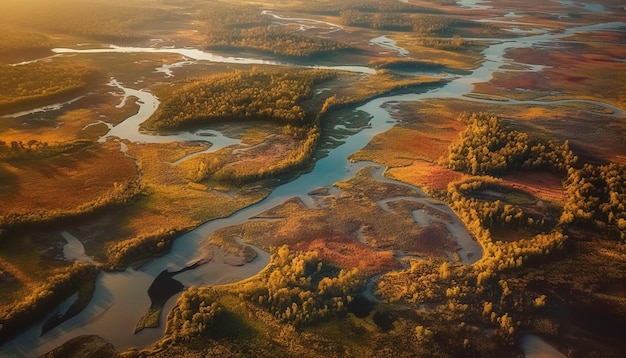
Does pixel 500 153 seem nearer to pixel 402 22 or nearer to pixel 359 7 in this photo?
pixel 402 22

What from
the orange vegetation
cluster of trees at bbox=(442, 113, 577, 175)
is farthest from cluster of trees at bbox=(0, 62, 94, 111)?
cluster of trees at bbox=(442, 113, 577, 175)

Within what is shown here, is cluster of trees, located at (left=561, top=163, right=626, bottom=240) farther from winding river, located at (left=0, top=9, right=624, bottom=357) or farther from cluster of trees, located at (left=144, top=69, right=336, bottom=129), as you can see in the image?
cluster of trees, located at (left=144, top=69, right=336, bottom=129)

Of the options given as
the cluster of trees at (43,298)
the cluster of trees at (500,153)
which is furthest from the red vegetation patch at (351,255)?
the cluster of trees at (500,153)

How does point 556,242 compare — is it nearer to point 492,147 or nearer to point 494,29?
point 492,147

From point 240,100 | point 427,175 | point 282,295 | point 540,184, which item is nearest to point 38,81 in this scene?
point 240,100

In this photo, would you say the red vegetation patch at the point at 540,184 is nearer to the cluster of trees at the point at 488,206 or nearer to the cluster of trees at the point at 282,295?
the cluster of trees at the point at 488,206

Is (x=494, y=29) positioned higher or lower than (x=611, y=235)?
higher

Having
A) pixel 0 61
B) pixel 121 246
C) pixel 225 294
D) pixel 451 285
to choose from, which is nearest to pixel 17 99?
pixel 0 61
